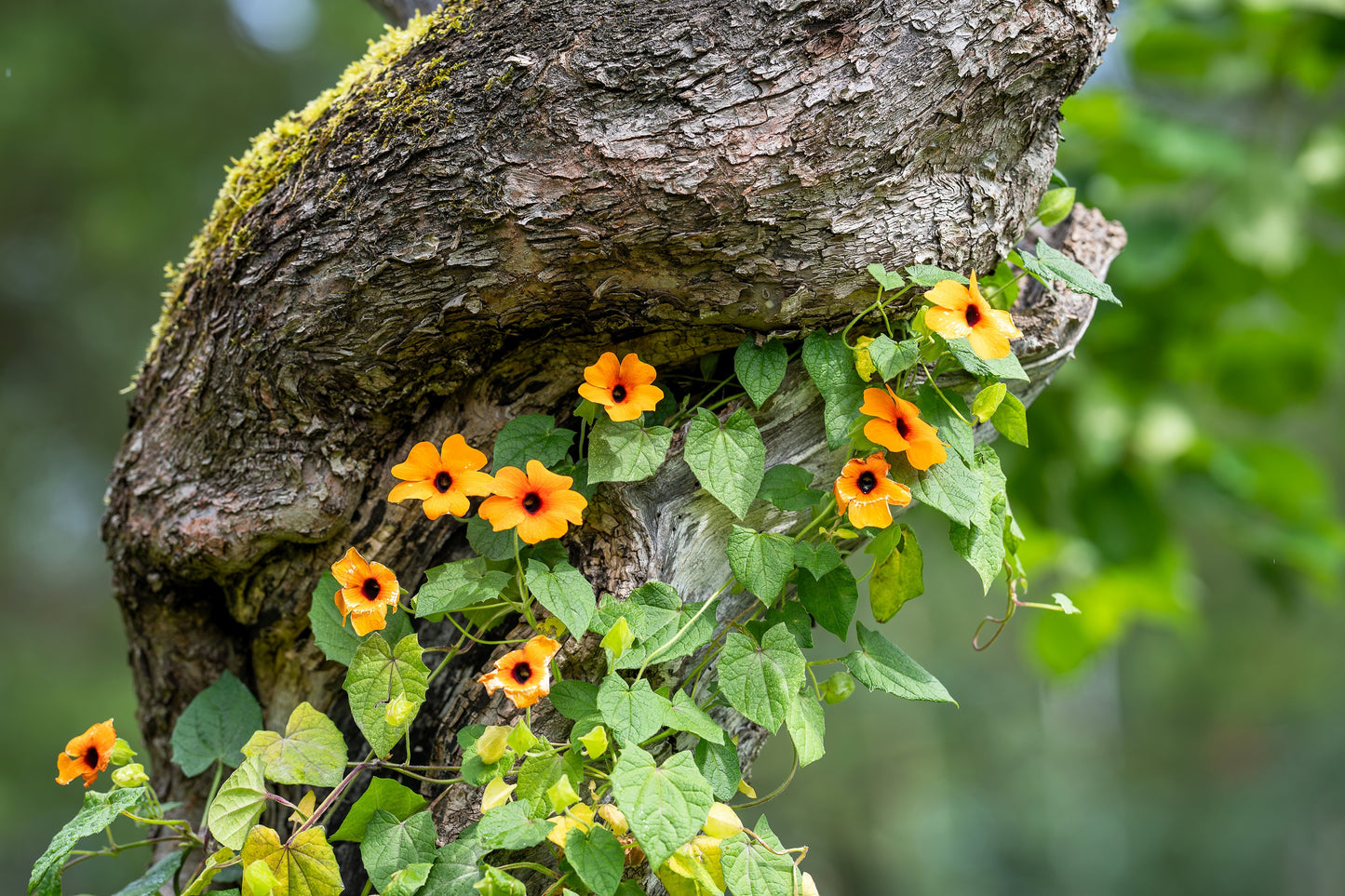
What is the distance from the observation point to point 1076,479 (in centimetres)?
278

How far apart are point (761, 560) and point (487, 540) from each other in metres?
0.37

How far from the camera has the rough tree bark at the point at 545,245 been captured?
1.06 metres

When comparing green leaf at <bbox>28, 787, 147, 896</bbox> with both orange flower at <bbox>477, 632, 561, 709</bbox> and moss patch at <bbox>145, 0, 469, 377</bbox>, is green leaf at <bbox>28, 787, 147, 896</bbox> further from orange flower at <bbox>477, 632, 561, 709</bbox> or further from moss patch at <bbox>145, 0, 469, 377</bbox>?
moss patch at <bbox>145, 0, 469, 377</bbox>

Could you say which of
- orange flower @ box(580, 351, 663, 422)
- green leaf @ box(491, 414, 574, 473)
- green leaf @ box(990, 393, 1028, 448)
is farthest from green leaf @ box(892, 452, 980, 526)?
green leaf @ box(491, 414, 574, 473)

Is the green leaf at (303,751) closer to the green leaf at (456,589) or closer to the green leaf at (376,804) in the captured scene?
the green leaf at (376,804)

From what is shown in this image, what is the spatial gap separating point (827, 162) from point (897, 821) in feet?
40.6

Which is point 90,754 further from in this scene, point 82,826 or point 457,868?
point 457,868

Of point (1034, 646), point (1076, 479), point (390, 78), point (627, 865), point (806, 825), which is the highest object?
point (390, 78)

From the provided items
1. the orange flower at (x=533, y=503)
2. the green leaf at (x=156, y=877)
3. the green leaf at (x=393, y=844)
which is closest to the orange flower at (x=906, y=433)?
the orange flower at (x=533, y=503)

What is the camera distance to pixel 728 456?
113cm

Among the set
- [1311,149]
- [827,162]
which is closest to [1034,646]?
[1311,149]

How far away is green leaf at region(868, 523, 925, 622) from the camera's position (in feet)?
3.93

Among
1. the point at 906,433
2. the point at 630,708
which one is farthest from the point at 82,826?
the point at 906,433

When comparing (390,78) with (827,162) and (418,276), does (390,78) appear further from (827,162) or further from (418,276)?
(827,162)
